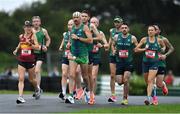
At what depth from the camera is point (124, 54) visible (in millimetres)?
18953

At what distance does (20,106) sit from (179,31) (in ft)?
Result: 220

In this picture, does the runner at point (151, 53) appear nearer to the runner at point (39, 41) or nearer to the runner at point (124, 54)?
the runner at point (124, 54)

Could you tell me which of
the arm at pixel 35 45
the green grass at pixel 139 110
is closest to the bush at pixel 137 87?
the arm at pixel 35 45

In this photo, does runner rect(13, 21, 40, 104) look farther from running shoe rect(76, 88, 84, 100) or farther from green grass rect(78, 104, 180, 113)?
green grass rect(78, 104, 180, 113)

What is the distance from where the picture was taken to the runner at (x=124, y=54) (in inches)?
745

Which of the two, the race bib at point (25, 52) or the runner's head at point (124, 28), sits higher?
the runner's head at point (124, 28)

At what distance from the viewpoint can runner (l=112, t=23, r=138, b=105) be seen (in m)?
18.9

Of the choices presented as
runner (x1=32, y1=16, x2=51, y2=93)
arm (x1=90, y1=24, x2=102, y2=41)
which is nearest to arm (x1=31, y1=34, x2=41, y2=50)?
arm (x1=90, y1=24, x2=102, y2=41)

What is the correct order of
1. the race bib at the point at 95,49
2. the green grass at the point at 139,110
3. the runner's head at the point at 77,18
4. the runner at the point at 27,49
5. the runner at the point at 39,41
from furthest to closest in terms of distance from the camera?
the runner at the point at 39,41 → the race bib at the point at 95,49 → the runner at the point at 27,49 → the runner's head at the point at 77,18 → the green grass at the point at 139,110

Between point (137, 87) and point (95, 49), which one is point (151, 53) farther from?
point (137, 87)

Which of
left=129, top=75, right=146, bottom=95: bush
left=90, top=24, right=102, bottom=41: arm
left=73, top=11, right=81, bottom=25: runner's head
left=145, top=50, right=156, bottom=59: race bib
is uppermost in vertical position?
left=73, top=11, right=81, bottom=25: runner's head

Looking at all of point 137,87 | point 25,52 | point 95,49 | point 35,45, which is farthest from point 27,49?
point 137,87

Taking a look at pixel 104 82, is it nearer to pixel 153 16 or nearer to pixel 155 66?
pixel 155 66

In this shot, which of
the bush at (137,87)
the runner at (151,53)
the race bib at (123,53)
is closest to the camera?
the runner at (151,53)
